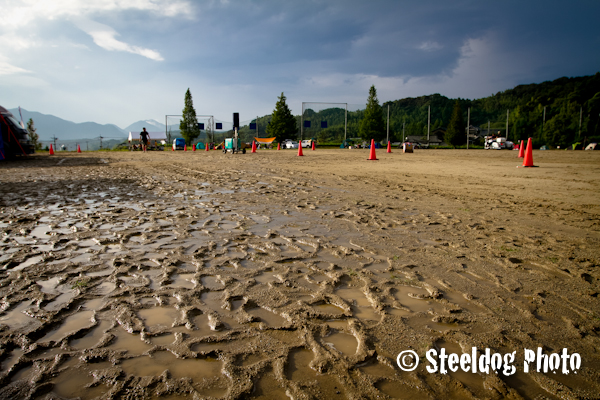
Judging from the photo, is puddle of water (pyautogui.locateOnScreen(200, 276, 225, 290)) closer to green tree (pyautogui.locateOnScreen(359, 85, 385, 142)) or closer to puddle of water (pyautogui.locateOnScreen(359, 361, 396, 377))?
puddle of water (pyautogui.locateOnScreen(359, 361, 396, 377))

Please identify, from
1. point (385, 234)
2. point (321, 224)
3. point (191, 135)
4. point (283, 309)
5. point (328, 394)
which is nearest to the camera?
point (328, 394)

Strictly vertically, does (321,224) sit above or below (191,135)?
below

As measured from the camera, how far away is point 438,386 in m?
1.58

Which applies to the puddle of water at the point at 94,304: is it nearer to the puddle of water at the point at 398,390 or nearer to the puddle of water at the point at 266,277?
the puddle of water at the point at 266,277

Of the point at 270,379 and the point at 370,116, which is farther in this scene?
the point at 370,116

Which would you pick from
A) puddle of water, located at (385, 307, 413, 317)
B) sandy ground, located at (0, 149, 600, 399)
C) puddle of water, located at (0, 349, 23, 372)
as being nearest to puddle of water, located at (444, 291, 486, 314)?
sandy ground, located at (0, 149, 600, 399)

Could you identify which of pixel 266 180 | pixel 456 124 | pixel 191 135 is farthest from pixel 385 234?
pixel 456 124

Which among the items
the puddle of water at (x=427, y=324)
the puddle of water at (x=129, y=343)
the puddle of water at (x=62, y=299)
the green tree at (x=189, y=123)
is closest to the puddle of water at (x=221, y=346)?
the puddle of water at (x=129, y=343)

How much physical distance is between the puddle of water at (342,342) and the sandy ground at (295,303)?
1 centimetres

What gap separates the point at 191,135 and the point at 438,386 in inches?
2119

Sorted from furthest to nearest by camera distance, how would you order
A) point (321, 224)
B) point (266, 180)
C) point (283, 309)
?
point (266, 180)
point (321, 224)
point (283, 309)

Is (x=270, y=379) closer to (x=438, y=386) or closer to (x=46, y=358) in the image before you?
(x=438, y=386)

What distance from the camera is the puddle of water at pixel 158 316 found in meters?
2.08

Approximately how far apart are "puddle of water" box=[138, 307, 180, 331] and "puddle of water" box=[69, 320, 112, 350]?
0.20m
